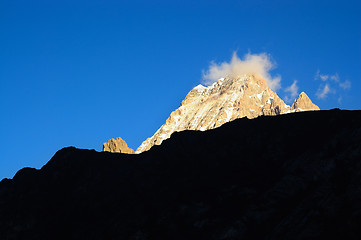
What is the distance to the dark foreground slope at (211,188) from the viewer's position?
58906 mm

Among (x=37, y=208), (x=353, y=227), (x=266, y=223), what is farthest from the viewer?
(x=37, y=208)

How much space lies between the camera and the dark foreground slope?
58.9 metres

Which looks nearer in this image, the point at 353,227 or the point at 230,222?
the point at 353,227

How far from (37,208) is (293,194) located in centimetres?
4510

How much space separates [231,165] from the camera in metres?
77.2

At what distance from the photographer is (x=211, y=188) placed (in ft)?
235

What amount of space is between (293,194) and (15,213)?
48184 mm

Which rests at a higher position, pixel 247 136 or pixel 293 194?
pixel 247 136

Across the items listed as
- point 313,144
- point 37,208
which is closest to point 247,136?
point 313,144

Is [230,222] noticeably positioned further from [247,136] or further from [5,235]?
[5,235]

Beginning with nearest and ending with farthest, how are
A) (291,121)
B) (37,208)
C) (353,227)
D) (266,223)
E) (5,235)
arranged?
(353,227)
(266,223)
(5,235)
(37,208)
(291,121)

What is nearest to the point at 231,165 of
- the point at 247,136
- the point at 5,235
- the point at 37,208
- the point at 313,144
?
the point at 247,136

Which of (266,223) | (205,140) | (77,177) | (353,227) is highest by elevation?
(77,177)

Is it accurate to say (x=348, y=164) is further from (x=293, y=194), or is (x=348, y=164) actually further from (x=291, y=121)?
(x=291, y=121)
